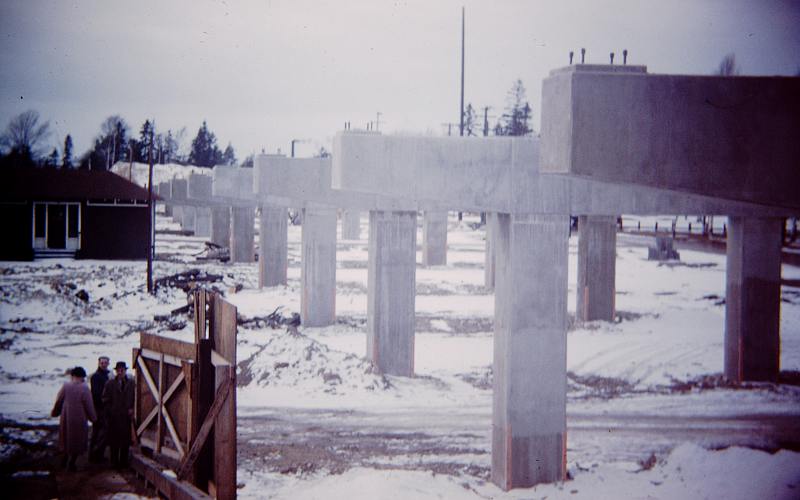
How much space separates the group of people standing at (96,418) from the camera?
33.3 feet

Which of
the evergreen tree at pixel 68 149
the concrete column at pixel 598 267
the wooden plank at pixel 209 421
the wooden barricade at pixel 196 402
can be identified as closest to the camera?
the wooden plank at pixel 209 421

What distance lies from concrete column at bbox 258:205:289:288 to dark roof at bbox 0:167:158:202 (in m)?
10.2

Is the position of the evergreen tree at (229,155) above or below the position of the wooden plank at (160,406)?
above

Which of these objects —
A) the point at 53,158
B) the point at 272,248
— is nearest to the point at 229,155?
the point at 53,158

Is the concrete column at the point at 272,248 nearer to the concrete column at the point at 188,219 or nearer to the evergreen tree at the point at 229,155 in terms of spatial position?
the concrete column at the point at 188,219

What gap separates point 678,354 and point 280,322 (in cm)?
1251

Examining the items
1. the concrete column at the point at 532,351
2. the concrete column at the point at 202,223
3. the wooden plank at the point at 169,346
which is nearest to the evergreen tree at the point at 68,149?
the concrete column at the point at 202,223

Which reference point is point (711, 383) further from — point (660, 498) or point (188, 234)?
point (188, 234)

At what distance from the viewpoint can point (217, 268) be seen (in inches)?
1571

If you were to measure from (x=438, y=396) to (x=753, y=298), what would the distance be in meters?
7.91

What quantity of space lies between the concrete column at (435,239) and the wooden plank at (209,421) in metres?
35.6

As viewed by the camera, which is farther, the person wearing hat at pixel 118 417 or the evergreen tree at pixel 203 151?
the evergreen tree at pixel 203 151

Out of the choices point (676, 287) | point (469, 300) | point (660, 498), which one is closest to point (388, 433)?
point (660, 498)

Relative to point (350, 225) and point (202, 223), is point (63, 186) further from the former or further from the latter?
point (350, 225)
